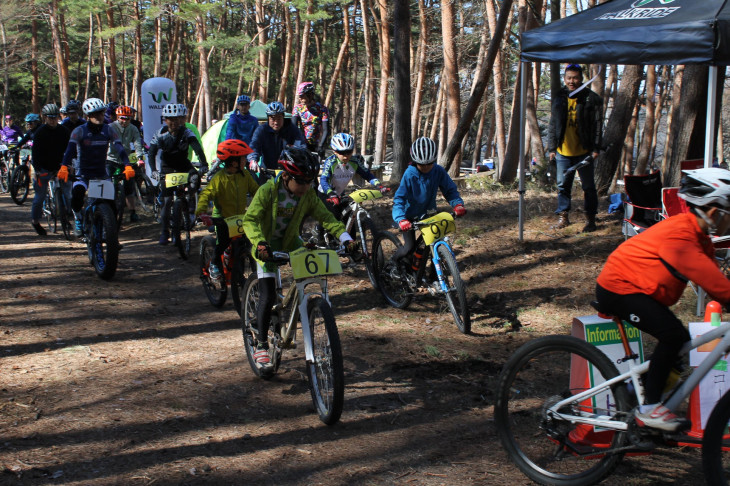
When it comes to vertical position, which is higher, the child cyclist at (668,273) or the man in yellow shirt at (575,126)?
the man in yellow shirt at (575,126)

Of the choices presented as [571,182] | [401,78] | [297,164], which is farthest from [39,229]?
[571,182]

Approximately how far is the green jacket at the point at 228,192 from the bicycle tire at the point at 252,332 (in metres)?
2.18

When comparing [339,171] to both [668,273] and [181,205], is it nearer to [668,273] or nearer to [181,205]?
[181,205]

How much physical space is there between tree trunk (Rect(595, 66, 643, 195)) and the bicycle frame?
358 inches

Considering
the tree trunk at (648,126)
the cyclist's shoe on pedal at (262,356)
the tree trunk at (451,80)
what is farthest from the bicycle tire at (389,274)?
the tree trunk at (648,126)

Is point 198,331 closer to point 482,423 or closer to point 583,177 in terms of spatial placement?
point 482,423

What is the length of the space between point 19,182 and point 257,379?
1438 centimetres

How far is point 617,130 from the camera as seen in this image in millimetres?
12422

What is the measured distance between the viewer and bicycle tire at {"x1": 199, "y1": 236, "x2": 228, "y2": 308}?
27.0 ft

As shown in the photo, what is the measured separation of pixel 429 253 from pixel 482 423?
9.20ft

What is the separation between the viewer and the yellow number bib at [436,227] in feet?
23.7

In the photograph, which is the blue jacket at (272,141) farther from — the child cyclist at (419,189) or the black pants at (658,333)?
the black pants at (658,333)

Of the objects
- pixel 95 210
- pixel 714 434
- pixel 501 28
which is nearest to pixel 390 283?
pixel 95 210

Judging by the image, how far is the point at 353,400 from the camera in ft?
17.8
